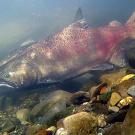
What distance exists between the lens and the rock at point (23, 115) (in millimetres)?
7514

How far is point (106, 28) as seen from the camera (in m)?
9.70

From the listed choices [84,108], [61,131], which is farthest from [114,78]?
[61,131]

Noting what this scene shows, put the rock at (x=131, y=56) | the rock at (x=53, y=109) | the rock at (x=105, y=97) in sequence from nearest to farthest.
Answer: the rock at (x=105, y=97) < the rock at (x=53, y=109) < the rock at (x=131, y=56)

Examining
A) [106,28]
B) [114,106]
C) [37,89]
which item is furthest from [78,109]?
[106,28]

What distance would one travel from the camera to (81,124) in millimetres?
5230

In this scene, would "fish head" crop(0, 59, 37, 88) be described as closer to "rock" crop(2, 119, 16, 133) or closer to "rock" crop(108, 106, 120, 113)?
"rock" crop(2, 119, 16, 133)

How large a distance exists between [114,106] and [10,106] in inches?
157

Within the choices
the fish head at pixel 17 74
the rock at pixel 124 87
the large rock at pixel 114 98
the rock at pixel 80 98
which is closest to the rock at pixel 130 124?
the large rock at pixel 114 98

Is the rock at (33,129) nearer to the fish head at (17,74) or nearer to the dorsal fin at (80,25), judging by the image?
the fish head at (17,74)

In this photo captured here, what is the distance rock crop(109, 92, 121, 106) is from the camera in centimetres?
570

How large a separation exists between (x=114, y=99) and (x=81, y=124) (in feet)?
2.99

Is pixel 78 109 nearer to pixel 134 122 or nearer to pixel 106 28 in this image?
pixel 134 122

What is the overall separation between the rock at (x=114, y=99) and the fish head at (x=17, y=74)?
3.35 metres

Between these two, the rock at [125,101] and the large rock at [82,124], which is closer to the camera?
the large rock at [82,124]
